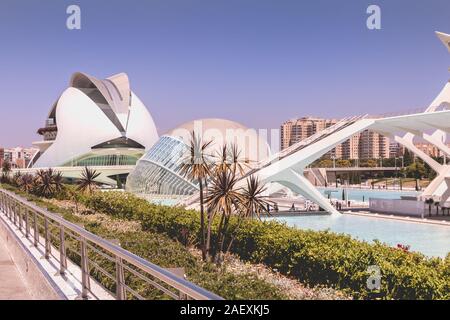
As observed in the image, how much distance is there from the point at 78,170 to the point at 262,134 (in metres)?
21.4

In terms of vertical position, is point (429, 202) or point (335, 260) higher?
point (335, 260)

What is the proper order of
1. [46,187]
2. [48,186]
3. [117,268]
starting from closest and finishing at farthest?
1. [117,268]
2. [48,186]
3. [46,187]

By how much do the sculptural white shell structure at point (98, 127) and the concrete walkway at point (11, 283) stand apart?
1760 inches

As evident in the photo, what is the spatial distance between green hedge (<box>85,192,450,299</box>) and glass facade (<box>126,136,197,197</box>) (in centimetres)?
1174

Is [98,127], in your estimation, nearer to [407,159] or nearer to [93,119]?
[93,119]

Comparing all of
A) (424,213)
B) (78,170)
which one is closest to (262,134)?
(424,213)

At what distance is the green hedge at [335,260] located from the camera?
278 inches

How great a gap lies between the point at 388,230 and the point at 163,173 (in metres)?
12.2

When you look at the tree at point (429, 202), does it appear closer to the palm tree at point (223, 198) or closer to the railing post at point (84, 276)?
the palm tree at point (223, 198)

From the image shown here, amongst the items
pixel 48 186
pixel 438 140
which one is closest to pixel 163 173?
pixel 48 186

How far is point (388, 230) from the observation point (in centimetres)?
1866

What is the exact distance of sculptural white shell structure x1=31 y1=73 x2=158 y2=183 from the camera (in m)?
53.6

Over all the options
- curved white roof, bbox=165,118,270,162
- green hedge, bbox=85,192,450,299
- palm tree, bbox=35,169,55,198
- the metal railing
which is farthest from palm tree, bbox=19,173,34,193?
the metal railing
